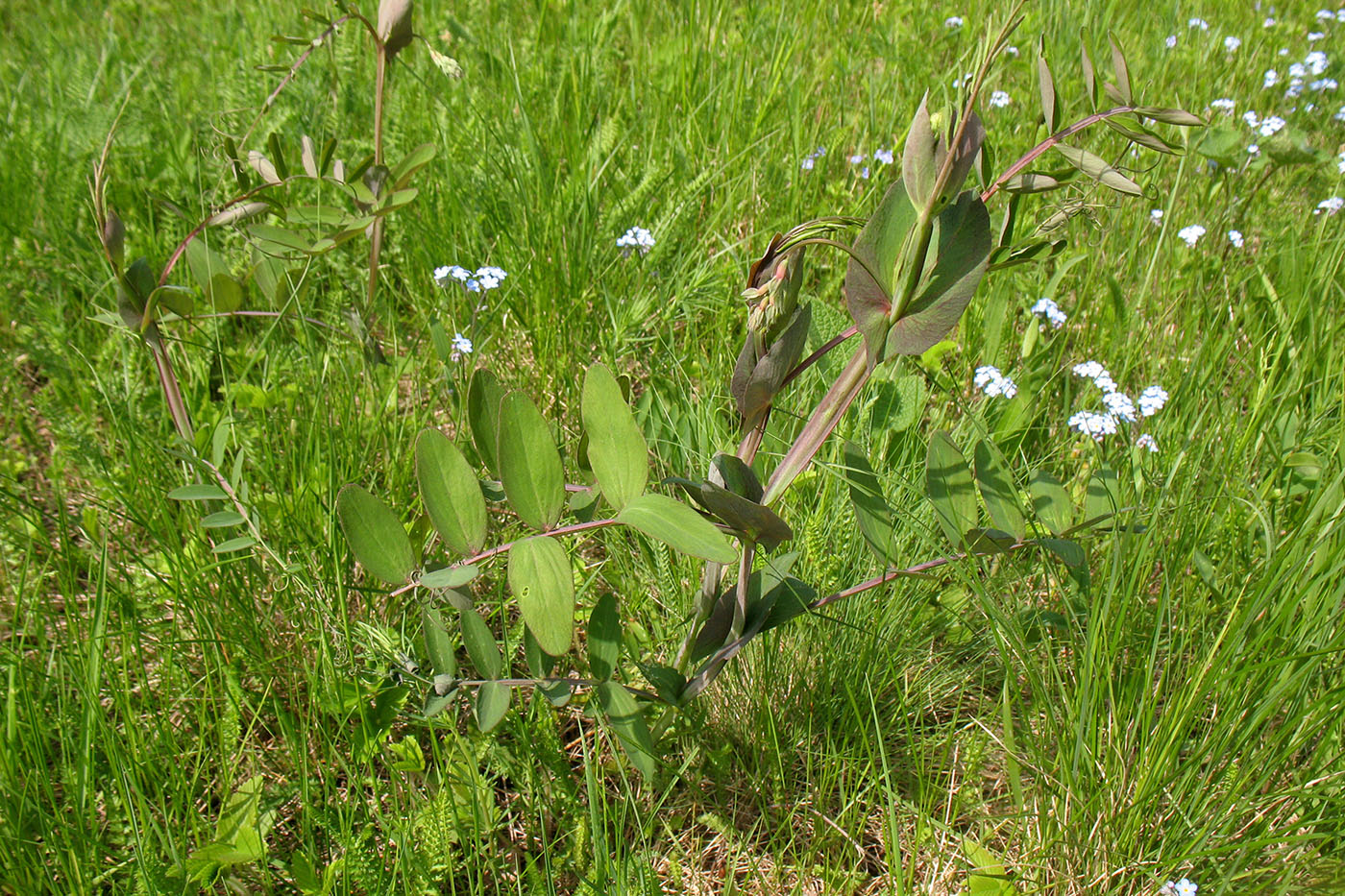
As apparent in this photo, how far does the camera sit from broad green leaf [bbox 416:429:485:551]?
1.02 m

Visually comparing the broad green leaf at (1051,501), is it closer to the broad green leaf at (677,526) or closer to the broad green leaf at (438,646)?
the broad green leaf at (677,526)

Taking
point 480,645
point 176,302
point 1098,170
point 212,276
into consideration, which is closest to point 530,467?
point 480,645

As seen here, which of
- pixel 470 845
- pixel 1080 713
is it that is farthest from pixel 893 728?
pixel 470 845

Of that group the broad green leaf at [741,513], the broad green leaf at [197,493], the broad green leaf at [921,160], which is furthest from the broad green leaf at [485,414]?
the broad green leaf at [197,493]

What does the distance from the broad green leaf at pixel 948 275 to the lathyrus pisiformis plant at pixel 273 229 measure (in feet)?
3.11

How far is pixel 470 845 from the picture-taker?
4.41ft

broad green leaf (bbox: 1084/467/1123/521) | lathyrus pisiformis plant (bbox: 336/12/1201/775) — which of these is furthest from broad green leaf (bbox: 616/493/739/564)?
broad green leaf (bbox: 1084/467/1123/521)

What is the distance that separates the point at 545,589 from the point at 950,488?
560mm

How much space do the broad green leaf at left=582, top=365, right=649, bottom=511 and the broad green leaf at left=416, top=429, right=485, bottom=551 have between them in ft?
0.46

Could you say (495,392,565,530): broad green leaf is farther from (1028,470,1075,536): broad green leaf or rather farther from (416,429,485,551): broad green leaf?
(1028,470,1075,536): broad green leaf

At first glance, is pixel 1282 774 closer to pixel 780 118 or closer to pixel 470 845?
pixel 470 845

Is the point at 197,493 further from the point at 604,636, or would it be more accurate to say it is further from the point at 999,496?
the point at 999,496

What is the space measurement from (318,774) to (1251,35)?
357cm

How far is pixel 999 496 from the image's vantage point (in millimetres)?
1213
